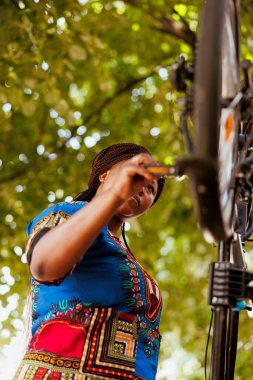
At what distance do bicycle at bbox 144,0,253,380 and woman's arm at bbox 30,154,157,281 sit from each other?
0.08 metres

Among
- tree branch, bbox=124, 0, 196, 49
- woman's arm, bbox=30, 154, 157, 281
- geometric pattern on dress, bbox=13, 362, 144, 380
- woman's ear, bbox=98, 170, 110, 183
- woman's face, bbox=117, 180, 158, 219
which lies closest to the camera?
woman's arm, bbox=30, 154, 157, 281

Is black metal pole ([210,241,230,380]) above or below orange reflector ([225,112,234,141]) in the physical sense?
below

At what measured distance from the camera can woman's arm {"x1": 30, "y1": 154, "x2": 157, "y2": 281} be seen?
60.7 inches

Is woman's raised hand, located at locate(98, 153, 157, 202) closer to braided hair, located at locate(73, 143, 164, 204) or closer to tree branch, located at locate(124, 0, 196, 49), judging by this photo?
braided hair, located at locate(73, 143, 164, 204)

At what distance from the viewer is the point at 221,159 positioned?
4.60 feet

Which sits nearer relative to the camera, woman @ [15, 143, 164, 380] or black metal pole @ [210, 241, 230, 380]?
black metal pole @ [210, 241, 230, 380]

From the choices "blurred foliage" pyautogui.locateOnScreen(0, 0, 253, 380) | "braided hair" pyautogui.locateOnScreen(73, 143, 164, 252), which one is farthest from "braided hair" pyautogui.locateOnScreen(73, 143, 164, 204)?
"blurred foliage" pyautogui.locateOnScreen(0, 0, 253, 380)

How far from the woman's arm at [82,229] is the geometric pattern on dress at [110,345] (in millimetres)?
318

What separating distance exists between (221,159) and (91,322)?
696 mm

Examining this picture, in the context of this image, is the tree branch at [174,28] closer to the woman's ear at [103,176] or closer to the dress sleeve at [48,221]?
the woman's ear at [103,176]

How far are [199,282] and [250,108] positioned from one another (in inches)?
255

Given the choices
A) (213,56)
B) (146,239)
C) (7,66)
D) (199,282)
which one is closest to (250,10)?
(7,66)

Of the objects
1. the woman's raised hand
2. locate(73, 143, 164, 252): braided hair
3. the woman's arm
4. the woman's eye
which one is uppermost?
locate(73, 143, 164, 252): braided hair

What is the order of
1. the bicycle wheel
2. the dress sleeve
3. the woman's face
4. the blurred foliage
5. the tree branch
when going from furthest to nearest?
the tree branch
the blurred foliage
the woman's face
the dress sleeve
the bicycle wheel
